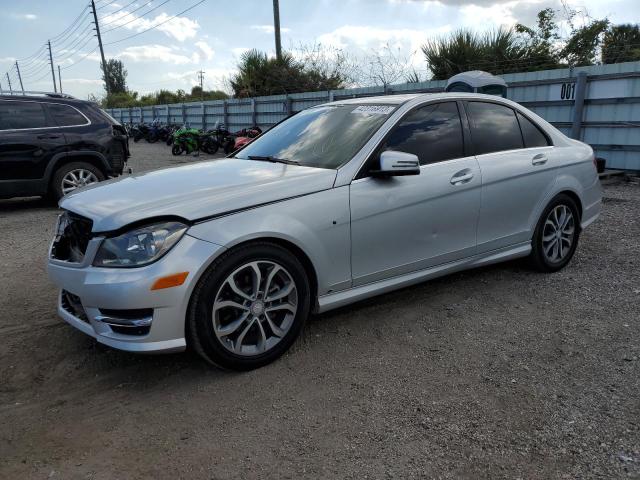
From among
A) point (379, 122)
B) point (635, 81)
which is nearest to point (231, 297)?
point (379, 122)

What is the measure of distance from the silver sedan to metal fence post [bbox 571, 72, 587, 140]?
5929 mm

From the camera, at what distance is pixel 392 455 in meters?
2.37

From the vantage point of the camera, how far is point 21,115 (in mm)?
7840

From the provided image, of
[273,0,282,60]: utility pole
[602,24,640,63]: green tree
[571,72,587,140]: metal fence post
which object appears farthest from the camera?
[273,0,282,60]: utility pole

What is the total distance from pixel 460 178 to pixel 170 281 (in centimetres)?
226

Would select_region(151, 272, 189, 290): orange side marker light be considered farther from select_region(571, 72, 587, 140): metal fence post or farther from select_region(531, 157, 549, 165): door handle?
select_region(571, 72, 587, 140): metal fence post

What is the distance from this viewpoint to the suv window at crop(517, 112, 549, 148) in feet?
14.8

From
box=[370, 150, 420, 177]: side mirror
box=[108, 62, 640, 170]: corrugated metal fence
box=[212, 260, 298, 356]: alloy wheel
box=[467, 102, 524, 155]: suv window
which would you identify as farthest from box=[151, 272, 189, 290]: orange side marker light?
box=[108, 62, 640, 170]: corrugated metal fence

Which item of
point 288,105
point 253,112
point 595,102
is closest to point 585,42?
point 595,102

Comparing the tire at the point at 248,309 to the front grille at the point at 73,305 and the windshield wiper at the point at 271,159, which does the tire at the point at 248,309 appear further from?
the windshield wiper at the point at 271,159

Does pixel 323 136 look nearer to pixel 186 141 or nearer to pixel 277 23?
pixel 186 141

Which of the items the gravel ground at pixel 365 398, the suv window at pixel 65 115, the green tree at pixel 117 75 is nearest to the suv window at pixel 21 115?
the suv window at pixel 65 115

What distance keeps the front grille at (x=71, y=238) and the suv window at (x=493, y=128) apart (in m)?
2.86

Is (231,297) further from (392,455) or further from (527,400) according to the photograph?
(527,400)
